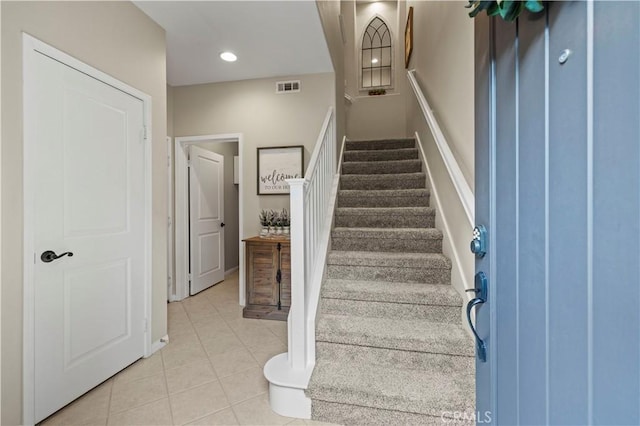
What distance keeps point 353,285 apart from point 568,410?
1743 mm

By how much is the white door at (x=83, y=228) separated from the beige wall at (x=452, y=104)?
234cm

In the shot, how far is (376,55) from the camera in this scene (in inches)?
229

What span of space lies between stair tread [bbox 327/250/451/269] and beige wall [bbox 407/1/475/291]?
0.35 ft

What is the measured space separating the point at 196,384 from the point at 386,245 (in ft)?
5.79

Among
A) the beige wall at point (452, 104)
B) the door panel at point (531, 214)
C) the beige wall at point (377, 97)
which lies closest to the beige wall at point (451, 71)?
the beige wall at point (452, 104)

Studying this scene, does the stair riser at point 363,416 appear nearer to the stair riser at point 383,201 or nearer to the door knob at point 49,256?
the door knob at point 49,256

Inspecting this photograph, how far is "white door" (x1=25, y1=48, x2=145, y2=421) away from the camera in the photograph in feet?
5.10

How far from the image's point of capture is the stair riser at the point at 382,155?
3.65 metres

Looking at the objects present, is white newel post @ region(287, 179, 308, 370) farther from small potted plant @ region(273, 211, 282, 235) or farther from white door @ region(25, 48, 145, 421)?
small potted plant @ region(273, 211, 282, 235)

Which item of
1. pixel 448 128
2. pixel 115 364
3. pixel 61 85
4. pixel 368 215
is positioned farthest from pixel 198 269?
pixel 448 128

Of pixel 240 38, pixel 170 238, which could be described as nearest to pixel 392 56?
pixel 240 38

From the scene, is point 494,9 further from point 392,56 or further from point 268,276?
point 392,56

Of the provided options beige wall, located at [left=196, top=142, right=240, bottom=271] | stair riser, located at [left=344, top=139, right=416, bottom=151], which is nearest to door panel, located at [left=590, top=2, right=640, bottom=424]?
stair riser, located at [left=344, top=139, right=416, bottom=151]

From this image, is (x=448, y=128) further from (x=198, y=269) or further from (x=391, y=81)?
(x=391, y=81)
